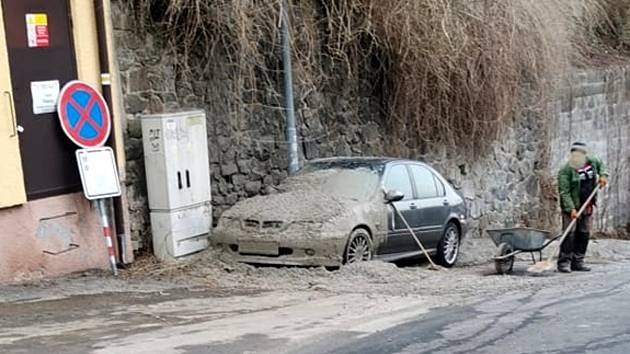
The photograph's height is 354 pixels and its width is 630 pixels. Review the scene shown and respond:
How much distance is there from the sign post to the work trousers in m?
5.84

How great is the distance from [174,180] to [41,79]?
2.19 m

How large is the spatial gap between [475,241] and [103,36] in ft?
26.3

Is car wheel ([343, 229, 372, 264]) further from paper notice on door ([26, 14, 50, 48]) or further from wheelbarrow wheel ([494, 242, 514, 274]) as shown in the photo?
paper notice on door ([26, 14, 50, 48])

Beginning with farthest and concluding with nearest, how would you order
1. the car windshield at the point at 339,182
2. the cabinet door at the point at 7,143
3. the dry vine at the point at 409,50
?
the dry vine at the point at 409,50 < the car windshield at the point at 339,182 < the cabinet door at the point at 7,143

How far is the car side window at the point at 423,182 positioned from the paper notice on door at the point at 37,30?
531 centimetres

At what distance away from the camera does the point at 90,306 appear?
915cm

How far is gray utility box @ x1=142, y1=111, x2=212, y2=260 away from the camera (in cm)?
1162

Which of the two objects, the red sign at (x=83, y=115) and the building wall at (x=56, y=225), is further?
the red sign at (x=83, y=115)

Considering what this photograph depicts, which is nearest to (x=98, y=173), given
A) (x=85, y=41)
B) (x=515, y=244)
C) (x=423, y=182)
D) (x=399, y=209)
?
(x=85, y=41)

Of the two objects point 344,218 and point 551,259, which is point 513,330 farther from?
point 551,259

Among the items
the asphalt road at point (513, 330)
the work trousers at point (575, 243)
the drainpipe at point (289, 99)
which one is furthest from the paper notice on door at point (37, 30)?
the work trousers at point (575, 243)

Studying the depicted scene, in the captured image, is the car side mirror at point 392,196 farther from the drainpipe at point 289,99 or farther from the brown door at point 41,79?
the brown door at point 41,79

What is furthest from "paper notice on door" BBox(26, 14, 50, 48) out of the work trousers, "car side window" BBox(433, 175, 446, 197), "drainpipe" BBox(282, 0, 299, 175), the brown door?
the work trousers

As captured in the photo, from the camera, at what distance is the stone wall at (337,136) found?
1189 cm
